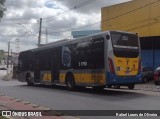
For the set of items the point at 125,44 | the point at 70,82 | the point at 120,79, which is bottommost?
the point at 70,82

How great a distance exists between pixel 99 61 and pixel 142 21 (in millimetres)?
18270

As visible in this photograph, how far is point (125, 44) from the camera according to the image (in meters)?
20.7

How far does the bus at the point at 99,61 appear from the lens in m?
20.0

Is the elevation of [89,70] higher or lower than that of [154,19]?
lower

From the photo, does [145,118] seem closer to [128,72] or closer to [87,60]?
[128,72]

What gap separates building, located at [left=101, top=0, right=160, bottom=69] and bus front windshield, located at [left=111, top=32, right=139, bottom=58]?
1512 cm

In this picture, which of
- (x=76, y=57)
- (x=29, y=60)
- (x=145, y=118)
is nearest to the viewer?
(x=145, y=118)

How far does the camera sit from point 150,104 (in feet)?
51.9

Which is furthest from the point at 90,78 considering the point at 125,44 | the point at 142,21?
the point at 142,21

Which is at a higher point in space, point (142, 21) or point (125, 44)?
point (142, 21)

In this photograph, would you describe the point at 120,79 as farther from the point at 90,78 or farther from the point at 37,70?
the point at 37,70

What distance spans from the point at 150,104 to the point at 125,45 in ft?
18.1

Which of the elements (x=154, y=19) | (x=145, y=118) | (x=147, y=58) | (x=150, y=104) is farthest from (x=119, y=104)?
(x=147, y=58)

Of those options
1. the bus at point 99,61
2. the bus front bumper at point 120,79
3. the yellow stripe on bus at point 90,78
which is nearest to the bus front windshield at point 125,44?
the bus at point 99,61
